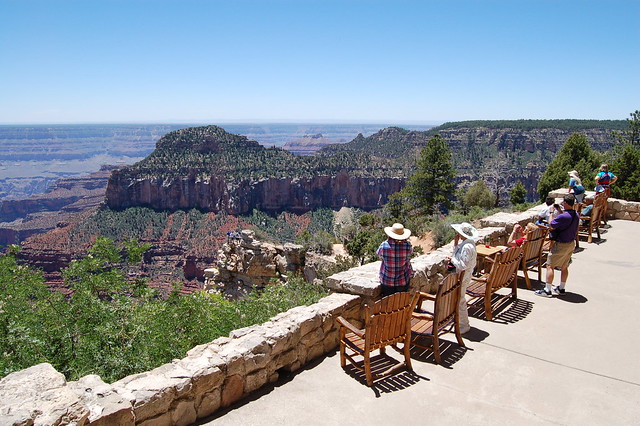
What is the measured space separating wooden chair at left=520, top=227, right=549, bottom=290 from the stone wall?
3.47 m

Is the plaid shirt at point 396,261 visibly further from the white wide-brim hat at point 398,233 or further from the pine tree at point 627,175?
the pine tree at point 627,175

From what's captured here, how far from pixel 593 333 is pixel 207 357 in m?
4.97

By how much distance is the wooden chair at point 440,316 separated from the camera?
15.9 ft

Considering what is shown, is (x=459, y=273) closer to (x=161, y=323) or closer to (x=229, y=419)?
(x=229, y=419)

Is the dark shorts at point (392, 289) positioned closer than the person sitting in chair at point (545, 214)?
Yes

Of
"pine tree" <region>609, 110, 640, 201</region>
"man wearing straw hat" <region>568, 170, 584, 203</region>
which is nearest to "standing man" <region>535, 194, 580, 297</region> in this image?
"man wearing straw hat" <region>568, 170, 584, 203</region>

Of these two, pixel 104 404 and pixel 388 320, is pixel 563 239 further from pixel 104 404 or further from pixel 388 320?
pixel 104 404

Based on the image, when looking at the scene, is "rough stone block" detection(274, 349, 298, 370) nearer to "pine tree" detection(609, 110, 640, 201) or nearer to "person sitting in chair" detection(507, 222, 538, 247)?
"person sitting in chair" detection(507, 222, 538, 247)

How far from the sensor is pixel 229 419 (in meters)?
3.91

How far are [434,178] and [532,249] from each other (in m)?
21.9

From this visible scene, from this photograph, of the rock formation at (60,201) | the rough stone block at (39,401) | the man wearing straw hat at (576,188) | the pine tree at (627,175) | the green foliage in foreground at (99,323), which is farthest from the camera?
the rock formation at (60,201)

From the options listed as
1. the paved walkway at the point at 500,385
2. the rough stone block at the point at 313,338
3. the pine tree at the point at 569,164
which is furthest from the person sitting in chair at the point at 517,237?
the pine tree at the point at 569,164

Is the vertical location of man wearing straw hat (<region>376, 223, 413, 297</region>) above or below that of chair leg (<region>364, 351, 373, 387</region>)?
above

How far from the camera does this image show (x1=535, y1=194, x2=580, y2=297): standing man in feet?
22.5
